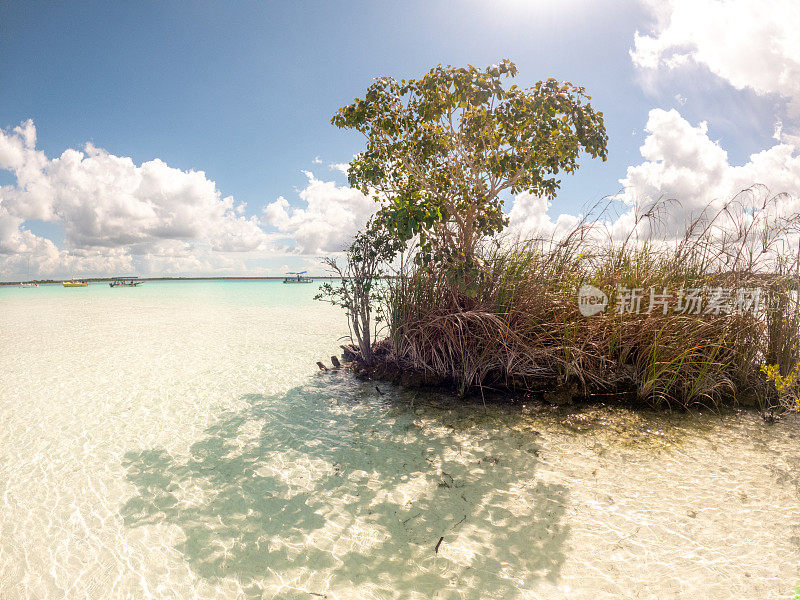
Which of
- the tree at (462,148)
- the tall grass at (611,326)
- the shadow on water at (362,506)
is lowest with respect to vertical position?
the shadow on water at (362,506)

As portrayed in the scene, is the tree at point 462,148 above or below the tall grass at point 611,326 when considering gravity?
above

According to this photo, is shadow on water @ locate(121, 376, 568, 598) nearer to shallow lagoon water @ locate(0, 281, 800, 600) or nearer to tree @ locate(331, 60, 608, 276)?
shallow lagoon water @ locate(0, 281, 800, 600)

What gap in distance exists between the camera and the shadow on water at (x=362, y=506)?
2.01 m

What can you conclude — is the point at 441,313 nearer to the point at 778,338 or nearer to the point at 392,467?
the point at 392,467

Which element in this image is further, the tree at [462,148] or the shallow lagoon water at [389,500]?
the tree at [462,148]

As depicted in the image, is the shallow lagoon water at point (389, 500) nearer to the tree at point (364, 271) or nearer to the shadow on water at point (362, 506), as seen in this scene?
the shadow on water at point (362, 506)

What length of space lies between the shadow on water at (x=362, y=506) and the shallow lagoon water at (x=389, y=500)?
0.04 feet

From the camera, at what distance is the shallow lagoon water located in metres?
1.97

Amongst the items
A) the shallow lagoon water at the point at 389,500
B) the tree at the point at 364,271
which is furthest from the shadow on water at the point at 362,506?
the tree at the point at 364,271

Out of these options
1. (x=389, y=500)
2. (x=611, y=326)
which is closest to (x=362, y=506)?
(x=389, y=500)

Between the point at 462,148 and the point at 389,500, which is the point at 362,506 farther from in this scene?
the point at 462,148

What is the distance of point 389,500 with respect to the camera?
262 centimetres

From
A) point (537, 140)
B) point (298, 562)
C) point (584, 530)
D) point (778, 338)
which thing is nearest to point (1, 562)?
point (298, 562)

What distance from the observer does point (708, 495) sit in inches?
101
